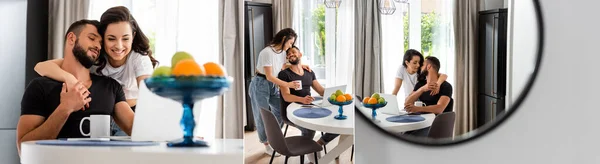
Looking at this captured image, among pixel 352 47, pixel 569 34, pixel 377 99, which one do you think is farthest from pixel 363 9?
pixel 569 34

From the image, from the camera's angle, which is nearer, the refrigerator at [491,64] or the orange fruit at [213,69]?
the orange fruit at [213,69]

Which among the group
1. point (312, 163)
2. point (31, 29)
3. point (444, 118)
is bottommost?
point (312, 163)

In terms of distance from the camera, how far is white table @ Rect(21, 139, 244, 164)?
5.63 feet

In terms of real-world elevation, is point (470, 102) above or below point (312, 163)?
above

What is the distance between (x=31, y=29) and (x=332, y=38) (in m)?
1.03

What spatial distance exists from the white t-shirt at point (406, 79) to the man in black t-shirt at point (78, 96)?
0.90 m

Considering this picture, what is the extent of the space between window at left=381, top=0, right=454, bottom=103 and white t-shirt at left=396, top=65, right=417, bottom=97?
0.01 metres

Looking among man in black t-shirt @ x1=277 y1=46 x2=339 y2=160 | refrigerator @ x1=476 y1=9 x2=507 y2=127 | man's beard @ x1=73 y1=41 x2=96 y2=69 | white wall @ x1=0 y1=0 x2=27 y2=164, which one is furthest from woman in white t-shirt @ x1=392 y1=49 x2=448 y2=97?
white wall @ x1=0 y1=0 x2=27 y2=164

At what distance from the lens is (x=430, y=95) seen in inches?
72.4

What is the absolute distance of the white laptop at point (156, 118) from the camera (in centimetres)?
175

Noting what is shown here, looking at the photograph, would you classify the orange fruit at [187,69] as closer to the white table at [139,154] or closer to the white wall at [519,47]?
the white table at [139,154]

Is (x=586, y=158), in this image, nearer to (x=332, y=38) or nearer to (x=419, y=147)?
(x=419, y=147)

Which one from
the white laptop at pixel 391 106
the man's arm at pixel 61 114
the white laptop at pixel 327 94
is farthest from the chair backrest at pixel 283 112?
the man's arm at pixel 61 114

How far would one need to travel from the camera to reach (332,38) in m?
1.79
